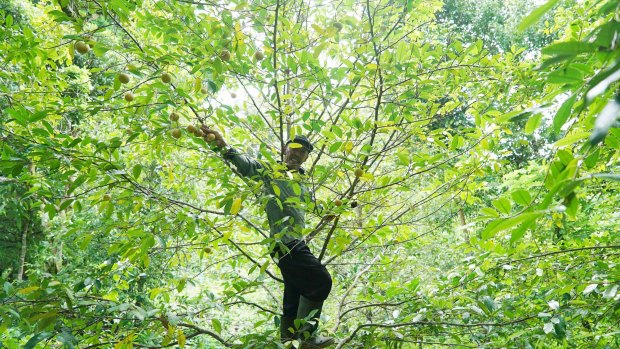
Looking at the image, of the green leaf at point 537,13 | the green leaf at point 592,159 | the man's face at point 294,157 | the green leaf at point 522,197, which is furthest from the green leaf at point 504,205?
the man's face at point 294,157

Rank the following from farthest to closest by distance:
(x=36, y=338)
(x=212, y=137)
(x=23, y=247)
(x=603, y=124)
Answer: (x=23, y=247)
(x=212, y=137)
(x=36, y=338)
(x=603, y=124)

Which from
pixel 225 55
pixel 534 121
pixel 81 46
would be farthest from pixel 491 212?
pixel 81 46

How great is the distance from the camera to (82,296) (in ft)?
4.71

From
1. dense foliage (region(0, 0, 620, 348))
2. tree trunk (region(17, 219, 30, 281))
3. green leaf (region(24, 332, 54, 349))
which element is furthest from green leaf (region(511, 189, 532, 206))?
tree trunk (region(17, 219, 30, 281))

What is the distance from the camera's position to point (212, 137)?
161 centimetres

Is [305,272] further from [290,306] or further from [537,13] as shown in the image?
[537,13]

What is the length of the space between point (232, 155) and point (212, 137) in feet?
0.52

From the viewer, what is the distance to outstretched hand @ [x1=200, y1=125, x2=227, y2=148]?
161 cm

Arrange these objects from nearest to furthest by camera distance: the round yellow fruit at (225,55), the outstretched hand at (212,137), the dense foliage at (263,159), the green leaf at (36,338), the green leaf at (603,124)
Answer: the green leaf at (603,124) → the green leaf at (36,338) → the dense foliage at (263,159) → the round yellow fruit at (225,55) → the outstretched hand at (212,137)

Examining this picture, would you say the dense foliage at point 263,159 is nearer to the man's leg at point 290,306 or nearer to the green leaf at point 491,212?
the man's leg at point 290,306

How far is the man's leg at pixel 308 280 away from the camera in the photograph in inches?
69.8

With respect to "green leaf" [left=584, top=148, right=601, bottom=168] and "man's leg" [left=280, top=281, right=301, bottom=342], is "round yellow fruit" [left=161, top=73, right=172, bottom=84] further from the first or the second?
"green leaf" [left=584, top=148, right=601, bottom=168]

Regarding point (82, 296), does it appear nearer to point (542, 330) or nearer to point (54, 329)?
point (54, 329)

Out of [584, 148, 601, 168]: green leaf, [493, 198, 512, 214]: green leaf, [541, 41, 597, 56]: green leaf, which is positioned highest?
[584, 148, 601, 168]: green leaf
